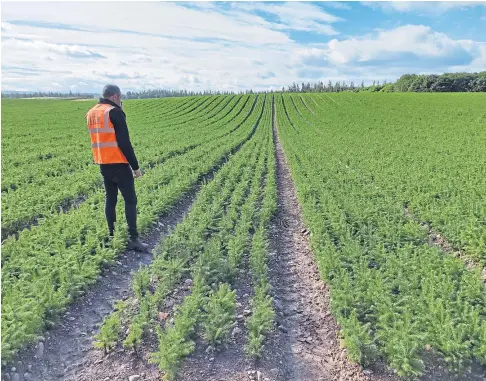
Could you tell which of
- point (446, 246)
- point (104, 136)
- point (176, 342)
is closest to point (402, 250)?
point (446, 246)

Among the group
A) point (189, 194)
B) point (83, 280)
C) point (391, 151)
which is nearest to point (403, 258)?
point (83, 280)

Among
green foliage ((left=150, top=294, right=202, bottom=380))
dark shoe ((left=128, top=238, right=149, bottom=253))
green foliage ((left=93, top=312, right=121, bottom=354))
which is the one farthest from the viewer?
dark shoe ((left=128, top=238, right=149, bottom=253))

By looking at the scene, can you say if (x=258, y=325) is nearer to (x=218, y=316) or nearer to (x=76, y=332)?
(x=218, y=316)

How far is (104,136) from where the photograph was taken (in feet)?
21.6

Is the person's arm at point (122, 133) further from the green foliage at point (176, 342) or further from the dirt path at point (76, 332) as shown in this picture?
the green foliage at point (176, 342)

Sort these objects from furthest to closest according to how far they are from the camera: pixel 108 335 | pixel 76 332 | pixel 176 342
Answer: pixel 76 332
pixel 108 335
pixel 176 342

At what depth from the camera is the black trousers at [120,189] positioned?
22.4 feet

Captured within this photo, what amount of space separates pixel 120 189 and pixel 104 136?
0.95 metres

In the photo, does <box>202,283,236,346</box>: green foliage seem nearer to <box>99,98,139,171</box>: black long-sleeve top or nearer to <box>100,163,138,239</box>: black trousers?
<box>100,163,138,239</box>: black trousers

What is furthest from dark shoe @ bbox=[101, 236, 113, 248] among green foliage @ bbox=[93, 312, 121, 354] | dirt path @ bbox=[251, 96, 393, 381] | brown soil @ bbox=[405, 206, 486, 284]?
brown soil @ bbox=[405, 206, 486, 284]

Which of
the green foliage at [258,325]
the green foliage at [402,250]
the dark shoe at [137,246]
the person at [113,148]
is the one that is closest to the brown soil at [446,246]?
the green foliage at [402,250]

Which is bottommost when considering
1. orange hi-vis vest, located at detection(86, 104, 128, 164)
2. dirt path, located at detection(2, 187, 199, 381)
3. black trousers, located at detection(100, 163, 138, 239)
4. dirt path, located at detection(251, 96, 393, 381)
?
dirt path, located at detection(251, 96, 393, 381)

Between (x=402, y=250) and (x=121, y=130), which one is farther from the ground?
(x=121, y=130)

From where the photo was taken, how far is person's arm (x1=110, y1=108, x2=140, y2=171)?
254 inches
